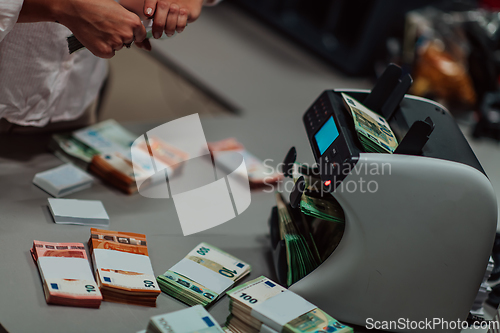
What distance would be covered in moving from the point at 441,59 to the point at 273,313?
1.96 m

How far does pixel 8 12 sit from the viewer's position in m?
1.10

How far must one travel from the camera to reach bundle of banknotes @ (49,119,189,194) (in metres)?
1.44

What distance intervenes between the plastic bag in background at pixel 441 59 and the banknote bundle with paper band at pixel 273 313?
179 centimetres

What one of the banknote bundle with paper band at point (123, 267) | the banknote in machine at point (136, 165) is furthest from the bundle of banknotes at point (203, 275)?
the banknote in machine at point (136, 165)

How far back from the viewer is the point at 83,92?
1.58 metres

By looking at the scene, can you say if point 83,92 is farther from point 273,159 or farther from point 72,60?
point 273,159

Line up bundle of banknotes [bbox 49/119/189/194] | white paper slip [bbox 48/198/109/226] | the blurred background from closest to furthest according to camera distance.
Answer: white paper slip [bbox 48/198/109/226] < bundle of banknotes [bbox 49/119/189/194] < the blurred background

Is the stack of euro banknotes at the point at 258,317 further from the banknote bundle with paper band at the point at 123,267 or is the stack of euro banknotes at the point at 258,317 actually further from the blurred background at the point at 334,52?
the blurred background at the point at 334,52

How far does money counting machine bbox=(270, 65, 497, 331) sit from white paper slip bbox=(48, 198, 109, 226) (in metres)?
0.52

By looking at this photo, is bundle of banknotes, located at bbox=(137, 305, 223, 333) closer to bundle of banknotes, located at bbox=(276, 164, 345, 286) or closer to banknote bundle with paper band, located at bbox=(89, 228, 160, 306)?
banknote bundle with paper band, located at bbox=(89, 228, 160, 306)

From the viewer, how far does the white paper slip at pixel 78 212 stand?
1216mm

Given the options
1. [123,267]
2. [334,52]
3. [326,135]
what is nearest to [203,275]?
[123,267]

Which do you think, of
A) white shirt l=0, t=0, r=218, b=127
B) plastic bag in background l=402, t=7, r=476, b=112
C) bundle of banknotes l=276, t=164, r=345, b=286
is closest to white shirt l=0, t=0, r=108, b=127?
white shirt l=0, t=0, r=218, b=127

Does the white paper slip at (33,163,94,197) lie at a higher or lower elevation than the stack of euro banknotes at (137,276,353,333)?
lower
